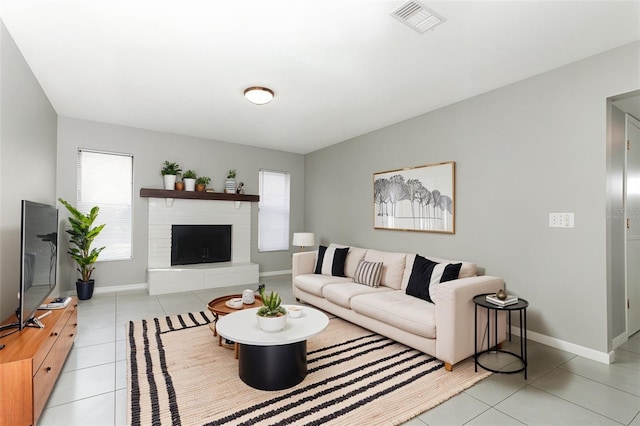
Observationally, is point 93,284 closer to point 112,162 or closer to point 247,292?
point 112,162

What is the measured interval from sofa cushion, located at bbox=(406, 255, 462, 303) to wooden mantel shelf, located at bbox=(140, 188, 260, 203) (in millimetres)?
3564

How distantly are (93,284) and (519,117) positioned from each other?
5.77 metres

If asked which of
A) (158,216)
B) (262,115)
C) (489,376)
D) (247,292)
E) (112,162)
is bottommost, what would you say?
(489,376)

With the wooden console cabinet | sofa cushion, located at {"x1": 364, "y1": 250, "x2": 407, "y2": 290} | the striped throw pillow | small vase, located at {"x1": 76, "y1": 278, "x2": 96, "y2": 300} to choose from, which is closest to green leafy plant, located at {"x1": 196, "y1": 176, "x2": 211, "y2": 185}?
small vase, located at {"x1": 76, "y1": 278, "x2": 96, "y2": 300}

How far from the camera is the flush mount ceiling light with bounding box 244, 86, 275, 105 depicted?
3.41 metres

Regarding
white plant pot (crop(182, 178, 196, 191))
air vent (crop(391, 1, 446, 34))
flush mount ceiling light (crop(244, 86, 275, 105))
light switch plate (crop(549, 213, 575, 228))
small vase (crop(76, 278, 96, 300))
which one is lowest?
small vase (crop(76, 278, 96, 300))

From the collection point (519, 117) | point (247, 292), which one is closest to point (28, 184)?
point (247, 292)

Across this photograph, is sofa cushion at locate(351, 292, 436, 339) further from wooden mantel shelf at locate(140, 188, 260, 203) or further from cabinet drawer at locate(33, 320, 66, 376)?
wooden mantel shelf at locate(140, 188, 260, 203)

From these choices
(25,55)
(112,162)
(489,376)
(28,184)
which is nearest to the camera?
(489,376)

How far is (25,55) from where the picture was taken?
2.81 meters

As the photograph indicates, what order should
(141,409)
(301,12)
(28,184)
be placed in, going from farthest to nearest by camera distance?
(28,184) < (301,12) < (141,409)

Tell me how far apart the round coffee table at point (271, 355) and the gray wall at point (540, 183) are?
7.21ft

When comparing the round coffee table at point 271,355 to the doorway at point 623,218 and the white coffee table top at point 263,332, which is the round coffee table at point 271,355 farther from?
the doorway at point 623,218

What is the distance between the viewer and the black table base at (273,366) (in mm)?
2246
